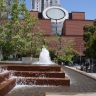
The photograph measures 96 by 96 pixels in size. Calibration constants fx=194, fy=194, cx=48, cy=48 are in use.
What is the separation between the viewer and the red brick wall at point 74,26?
273 ft

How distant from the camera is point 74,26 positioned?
3305 inches

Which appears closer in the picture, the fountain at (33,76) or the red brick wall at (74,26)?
the fountain at (33,76)

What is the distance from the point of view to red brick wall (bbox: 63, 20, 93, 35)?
83.3 m

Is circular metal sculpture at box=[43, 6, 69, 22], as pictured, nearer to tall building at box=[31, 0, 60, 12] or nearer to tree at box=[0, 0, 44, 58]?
tall building at box=[31, 0, 60, 12]

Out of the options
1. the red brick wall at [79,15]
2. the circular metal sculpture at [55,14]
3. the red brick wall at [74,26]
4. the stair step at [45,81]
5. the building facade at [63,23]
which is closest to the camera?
the stair step at [45,81]

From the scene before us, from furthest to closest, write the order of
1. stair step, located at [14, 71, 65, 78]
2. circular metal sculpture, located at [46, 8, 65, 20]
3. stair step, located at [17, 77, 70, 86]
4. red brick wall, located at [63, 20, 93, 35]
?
circular metal sculpture, located at [46, 8, 65, 20]
red brick wall, located at [63, 20, 93, 35]
stair step, located at [14, 71, 65, 78]
stair step, located at [17, 77, 70, 86]

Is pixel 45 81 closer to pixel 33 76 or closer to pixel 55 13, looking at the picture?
pixel 33 76

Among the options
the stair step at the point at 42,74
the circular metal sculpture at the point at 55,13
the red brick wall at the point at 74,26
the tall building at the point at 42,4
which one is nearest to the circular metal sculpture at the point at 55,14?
the circular metal sculpture at the point at 55,13

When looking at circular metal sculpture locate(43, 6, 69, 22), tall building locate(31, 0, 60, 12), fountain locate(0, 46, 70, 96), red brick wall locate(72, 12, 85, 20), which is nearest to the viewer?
fountain locate(0, 46, 70, 96)

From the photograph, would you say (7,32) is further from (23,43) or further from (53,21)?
(53,21)

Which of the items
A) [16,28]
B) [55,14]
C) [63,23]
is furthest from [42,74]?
[55,14]

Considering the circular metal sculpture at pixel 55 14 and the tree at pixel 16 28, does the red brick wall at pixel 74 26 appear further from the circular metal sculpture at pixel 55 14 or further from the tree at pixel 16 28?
the tree at pixel 16 28

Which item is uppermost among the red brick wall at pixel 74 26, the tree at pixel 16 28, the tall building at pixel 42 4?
the tall building at pixel 42 4

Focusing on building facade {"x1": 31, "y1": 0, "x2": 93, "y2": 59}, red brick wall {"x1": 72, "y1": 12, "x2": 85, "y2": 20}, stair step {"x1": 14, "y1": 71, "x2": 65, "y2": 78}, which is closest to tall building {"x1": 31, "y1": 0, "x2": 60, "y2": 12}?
building facade {"x1": 31, "y1": 0, "x2": 93, "y2": 59}
